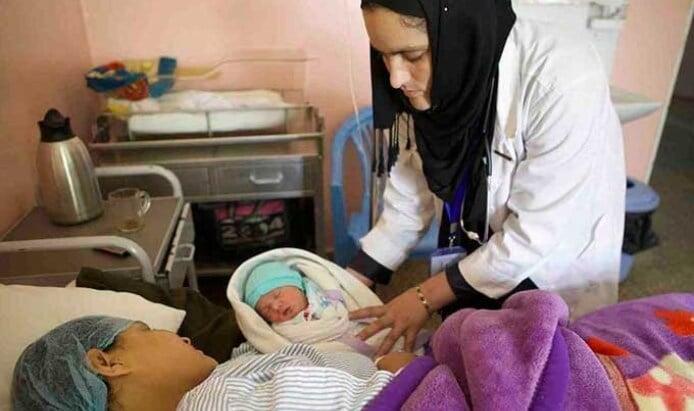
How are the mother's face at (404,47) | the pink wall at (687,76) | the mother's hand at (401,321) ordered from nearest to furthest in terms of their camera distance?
the mother's face at (404,47)
the mother's hand at (401,321)
the pink wall at (687,76)

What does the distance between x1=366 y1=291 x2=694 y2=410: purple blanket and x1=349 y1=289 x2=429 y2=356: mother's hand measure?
0.70ft

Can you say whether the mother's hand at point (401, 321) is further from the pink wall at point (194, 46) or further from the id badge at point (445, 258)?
the pink wall at point (194, 46)

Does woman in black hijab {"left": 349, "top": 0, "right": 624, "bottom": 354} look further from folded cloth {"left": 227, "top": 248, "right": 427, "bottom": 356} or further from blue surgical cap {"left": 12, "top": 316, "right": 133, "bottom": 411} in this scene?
blue surgical cap {"left": 12, "top": 316, "right": 133, "bottom": 411}

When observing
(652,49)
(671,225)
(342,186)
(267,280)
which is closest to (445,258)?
(267,280)

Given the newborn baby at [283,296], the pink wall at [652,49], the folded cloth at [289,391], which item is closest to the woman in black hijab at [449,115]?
the newborn baby at [283,296]

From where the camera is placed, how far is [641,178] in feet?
9.09

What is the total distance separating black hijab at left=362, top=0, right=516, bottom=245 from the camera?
888 millimetres

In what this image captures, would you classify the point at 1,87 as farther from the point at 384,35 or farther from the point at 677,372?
the point at 677,372

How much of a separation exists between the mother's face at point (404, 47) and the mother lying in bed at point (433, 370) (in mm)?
452

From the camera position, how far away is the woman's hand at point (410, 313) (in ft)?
3.66

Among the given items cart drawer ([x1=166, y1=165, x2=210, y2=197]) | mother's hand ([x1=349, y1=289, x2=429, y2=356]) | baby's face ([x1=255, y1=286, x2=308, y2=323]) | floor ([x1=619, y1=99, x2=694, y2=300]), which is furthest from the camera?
floor ([x1=619, y1=99, x2=694, y2=300])

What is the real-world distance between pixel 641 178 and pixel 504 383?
2.55 metres

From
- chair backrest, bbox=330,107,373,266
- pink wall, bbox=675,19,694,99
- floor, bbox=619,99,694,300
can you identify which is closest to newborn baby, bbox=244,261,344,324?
chair backrest, bbox=330,107,373,266

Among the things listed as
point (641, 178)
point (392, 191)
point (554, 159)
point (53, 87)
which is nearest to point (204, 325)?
point (392, 191)
